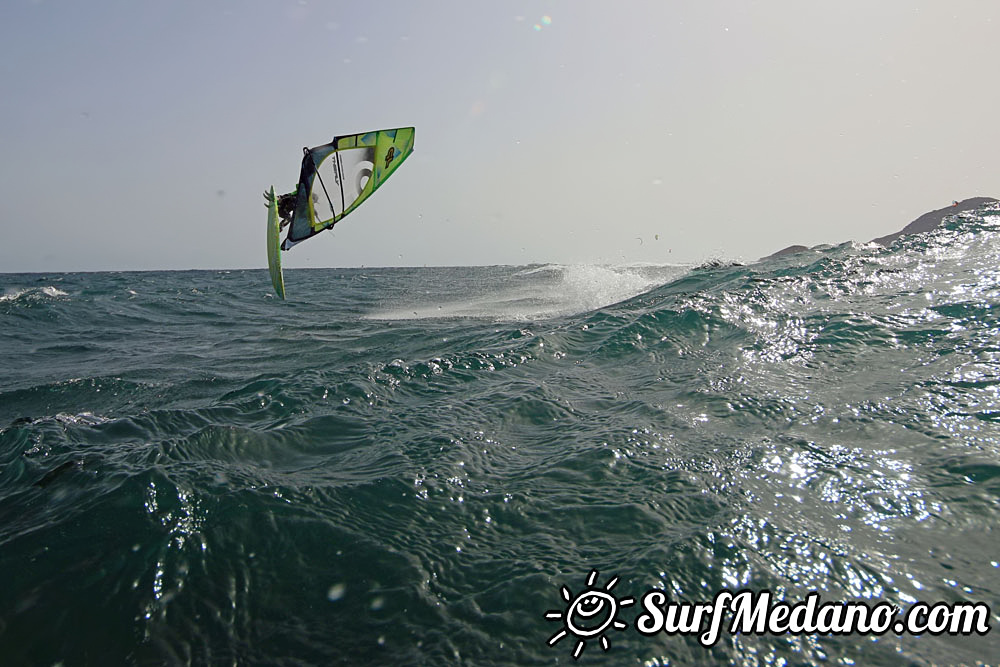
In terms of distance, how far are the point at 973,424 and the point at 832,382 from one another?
145 centimetres

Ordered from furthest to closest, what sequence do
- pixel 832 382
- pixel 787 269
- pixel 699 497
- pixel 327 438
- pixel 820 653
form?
pixel 787 269 < pixel 832 382 < pixel 327 438 < pixel 699 497 < pixel 820 653

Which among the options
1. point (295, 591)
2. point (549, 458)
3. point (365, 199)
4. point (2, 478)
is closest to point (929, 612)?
point (549, 458)

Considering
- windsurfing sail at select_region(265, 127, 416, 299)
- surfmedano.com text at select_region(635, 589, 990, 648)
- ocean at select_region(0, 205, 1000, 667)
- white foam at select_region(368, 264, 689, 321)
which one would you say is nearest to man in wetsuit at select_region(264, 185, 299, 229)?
windsurfing sail at select_region(265, 127, 416, 299)

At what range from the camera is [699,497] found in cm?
374

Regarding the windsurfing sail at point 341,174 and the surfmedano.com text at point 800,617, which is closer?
the surfmedano.com text at point 800,617

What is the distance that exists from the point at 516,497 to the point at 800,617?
72.4 inches

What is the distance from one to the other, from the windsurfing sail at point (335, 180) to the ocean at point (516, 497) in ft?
8.30

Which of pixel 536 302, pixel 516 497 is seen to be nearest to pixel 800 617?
pixel 516 497

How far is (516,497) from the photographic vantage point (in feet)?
12.9

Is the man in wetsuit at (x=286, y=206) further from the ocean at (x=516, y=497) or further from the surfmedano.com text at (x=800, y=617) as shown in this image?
the surfmedano.com text at (x=800, y=617)

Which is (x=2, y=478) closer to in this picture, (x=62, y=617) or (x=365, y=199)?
(x=62, y=617)

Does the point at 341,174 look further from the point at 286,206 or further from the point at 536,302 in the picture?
the point at 536,302

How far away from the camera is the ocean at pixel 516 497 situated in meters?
2.70

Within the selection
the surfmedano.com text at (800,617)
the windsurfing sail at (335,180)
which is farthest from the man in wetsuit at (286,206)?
the surfmedano.com text at (800,617)
